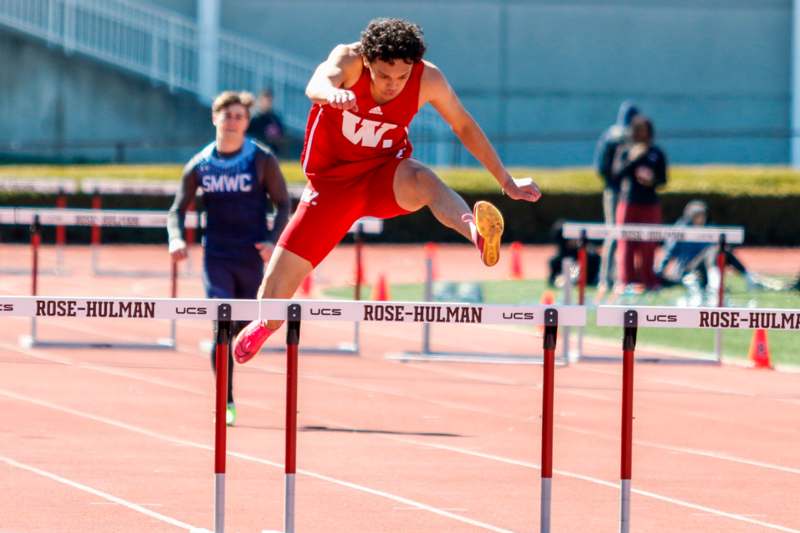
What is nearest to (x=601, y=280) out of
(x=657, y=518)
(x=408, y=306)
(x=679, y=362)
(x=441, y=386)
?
(x=679, y=362)

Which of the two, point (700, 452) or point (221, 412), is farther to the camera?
point (700, 452)

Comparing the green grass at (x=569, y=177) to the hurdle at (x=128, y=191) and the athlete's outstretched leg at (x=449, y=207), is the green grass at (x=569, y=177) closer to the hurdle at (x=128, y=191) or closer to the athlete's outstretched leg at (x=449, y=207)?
the hurdle at (x=128, y=191)

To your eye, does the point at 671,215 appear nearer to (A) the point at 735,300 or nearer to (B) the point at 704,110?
(A) the point at 735,300

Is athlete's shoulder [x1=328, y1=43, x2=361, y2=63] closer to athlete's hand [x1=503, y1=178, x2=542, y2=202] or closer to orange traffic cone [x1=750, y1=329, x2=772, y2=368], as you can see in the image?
athlete's hand [x1=503, y1=178, x2=542, y2=202]

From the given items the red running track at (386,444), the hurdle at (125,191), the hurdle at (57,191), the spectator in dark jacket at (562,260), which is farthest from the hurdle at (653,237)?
the hurdle at (57,191)

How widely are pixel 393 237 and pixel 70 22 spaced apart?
893 centimetres

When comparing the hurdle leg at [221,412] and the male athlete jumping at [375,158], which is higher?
the male athlete jumping at [375,158]

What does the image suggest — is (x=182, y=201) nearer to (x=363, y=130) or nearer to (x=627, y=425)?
(x=363, y=130)

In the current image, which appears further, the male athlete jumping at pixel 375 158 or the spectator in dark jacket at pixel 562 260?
the spectator in dark jacket at pixel 562 260

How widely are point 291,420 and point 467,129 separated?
70.7 inches

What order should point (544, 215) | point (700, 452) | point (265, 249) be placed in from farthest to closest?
point (544, 215) → point (265, 249) → point (700, 452)

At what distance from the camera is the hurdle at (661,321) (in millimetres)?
6672

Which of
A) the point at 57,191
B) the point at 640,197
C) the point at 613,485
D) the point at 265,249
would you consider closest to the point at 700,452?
the point at 613,485

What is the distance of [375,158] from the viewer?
790 cm
